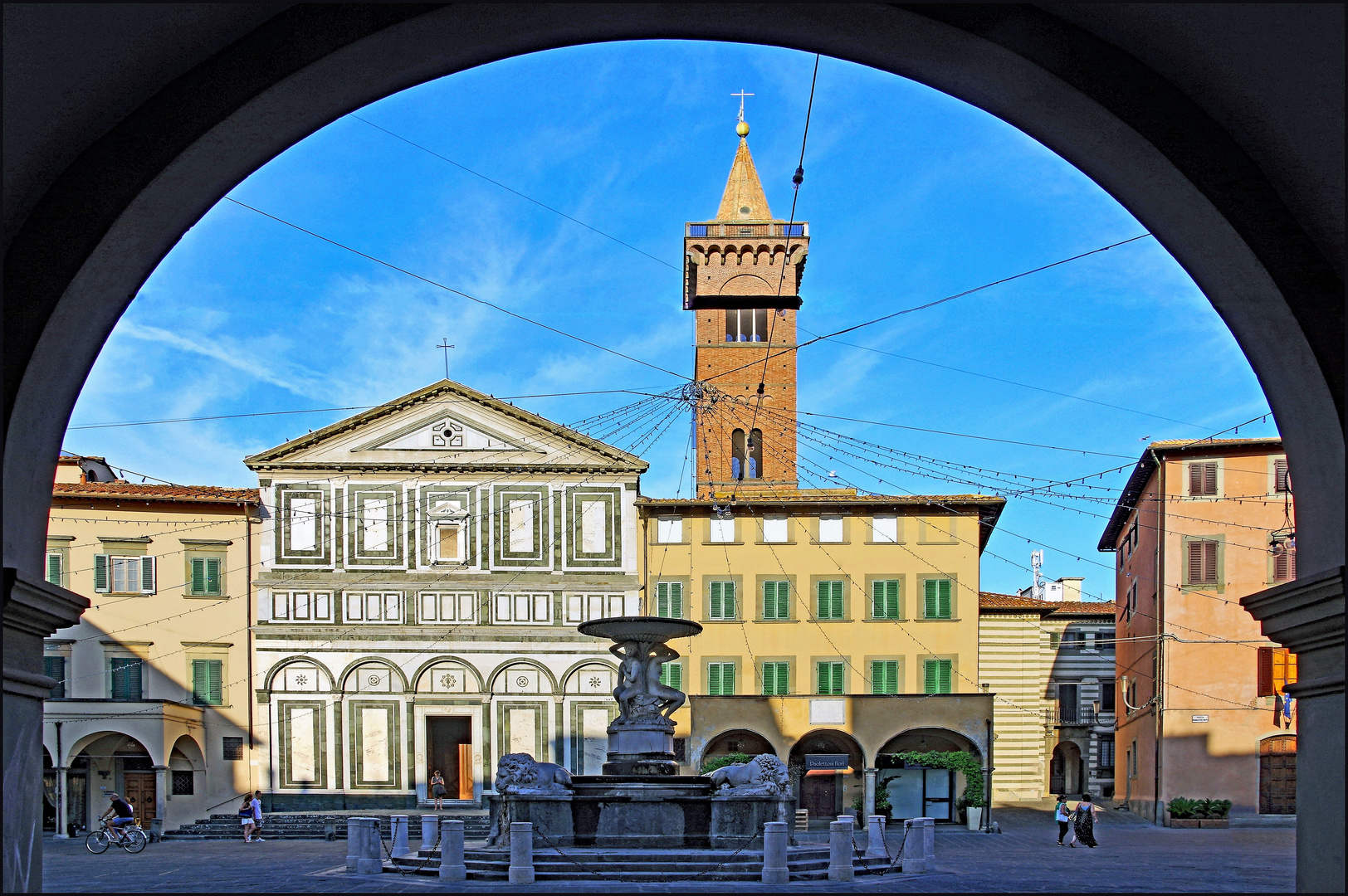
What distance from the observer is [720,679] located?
3525 centimetres

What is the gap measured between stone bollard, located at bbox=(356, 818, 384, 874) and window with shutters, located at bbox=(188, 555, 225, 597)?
18.8 metres

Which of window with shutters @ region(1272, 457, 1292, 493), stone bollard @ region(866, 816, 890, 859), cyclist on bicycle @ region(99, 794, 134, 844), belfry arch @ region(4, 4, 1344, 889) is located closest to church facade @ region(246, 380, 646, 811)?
cyclist on bicycle @ region(99, 794, 134, 844)

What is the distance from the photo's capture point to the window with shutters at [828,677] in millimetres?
35188

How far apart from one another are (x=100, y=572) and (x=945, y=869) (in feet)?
81.1

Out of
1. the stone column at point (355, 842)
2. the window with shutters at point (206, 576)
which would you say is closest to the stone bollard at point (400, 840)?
the stone column at point (355, 842)

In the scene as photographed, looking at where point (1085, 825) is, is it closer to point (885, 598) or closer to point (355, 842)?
point (885, 598)

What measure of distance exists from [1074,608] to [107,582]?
105 ft

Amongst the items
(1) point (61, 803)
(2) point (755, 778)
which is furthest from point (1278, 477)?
(1) point (61, 803)

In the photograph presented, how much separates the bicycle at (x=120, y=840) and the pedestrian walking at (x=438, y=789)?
857 centimetres

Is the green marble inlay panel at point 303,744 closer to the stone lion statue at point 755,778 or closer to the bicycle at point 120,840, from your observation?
the bicycle at point 120,840

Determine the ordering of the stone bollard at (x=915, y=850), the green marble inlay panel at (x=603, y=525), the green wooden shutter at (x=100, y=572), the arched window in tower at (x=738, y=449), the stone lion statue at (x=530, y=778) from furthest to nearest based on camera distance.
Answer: the arched window in tower at (x=738, y=449) < the green marble inlay panel at (x=603, y=525) < the green wooden shutter at (x=100, y=572) < the stone bollard at (x=915, y=850) < the stone lion statue at (x=530, y=778)

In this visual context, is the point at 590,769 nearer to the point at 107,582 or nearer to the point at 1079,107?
the point at 107,582

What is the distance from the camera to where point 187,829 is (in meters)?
30.8

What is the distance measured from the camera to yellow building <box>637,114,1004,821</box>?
113ft
